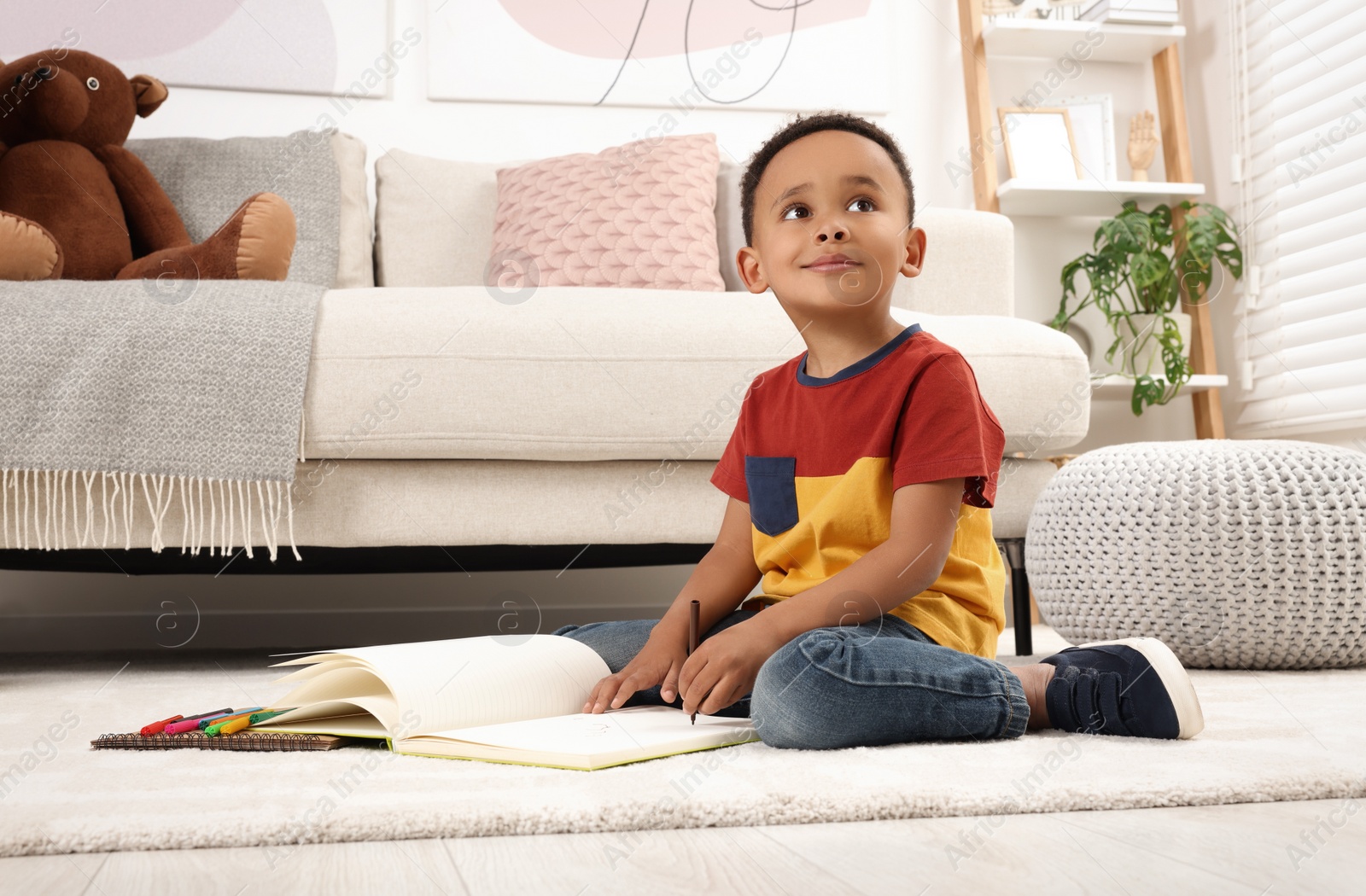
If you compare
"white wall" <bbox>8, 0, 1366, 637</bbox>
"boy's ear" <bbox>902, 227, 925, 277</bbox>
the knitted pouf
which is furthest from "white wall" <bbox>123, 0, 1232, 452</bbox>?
"boy's ear" <bbox>902, 227, 925, 277</bbox>

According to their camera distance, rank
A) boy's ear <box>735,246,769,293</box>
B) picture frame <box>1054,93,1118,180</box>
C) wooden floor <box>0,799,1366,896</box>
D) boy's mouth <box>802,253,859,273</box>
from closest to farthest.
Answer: wooden floor <box>0,799,1366,896</box>, boy's mouth <box>802,253,859,273</box>, boy's ear <box>735,246,769,293</box>, picture frame <box>1054,93,1118,180</box>

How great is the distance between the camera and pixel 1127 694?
2.46ft

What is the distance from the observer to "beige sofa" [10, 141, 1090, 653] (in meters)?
1.25

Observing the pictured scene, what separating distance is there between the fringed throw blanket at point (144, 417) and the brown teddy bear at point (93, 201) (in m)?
0.26

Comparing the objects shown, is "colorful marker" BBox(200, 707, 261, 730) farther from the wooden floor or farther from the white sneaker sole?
the white sneaker sole

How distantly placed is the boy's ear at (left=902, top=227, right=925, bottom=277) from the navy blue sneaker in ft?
1.21

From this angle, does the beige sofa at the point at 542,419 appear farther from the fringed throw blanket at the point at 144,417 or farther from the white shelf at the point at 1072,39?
the white shelf at the point at 1072,39

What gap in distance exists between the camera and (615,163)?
1.91m

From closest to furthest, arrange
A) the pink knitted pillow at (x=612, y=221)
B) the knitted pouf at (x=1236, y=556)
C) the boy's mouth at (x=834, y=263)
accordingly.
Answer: the boy's mouth at (x=834, y=263), the knitted pouf at (x=1236, y=556), the pink knitted pillow at (x=612, y=221)

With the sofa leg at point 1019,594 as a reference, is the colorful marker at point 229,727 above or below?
above

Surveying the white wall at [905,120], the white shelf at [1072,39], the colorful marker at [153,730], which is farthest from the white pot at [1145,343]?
the colorful marker at [153,730]

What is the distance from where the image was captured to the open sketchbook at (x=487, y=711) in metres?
0.67

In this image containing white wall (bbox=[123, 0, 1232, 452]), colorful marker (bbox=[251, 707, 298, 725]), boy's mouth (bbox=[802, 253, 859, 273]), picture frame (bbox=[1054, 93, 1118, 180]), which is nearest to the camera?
colorful marker (bbox=[251, 707, 298, 725])

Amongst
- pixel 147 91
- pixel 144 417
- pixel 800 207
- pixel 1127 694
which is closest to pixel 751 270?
pixel 800 207
